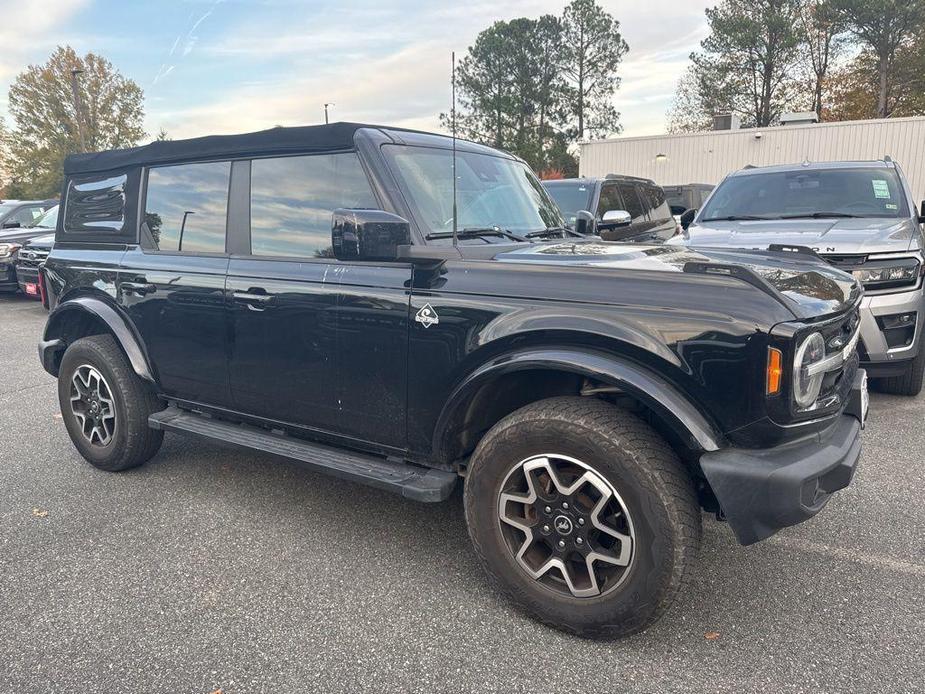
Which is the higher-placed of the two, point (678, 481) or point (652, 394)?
point (652, 394)

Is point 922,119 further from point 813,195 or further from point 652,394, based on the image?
point 652,394

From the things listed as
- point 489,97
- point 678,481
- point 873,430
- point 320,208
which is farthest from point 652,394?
point 489,97

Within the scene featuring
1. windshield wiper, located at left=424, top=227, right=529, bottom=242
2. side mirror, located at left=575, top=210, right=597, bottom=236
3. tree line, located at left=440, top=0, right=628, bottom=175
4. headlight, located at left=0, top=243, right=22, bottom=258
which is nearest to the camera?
windshield wiper, located at left=424, top=227, right=529, bottom=242

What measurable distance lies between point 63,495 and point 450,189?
2801mm

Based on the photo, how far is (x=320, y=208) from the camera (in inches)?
124

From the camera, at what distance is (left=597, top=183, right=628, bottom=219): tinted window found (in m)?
8.16

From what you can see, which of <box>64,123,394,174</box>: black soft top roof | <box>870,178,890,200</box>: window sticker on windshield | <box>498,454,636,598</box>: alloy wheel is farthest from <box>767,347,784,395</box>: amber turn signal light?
<box>870,178,890,200</box>: window sticker on windshield

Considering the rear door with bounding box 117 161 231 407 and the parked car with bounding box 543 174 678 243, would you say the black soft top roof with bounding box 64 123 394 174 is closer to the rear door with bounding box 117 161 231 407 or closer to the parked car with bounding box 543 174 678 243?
the rear door with bounding box 117 161 231 407

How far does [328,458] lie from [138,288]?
1.62 m

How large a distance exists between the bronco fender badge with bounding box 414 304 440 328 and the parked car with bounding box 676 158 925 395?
9.84 ft

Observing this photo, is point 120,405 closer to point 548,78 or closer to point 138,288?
point 138,288

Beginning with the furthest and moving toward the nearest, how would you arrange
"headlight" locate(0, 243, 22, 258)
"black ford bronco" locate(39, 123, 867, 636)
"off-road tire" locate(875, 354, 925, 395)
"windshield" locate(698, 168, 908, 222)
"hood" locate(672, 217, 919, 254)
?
"headlight" locate(0, 243, 22, 258)
"windshield" locate(698, 168, 908, 222)
"off-road tire" locate(875, 354, 925, 395)
"hood" locate(672, 217, 919, 254)
"black ford bronco" locate(39, 123, 867, 636)

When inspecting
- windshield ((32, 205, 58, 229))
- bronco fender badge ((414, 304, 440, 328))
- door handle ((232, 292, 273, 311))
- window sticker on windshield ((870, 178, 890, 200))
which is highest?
windshield ((32, 205, 58, 229))

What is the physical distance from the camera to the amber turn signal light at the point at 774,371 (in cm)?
208
